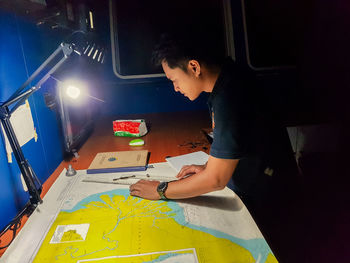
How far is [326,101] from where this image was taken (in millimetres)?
2438

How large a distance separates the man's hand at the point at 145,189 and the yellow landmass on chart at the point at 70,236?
27 cm

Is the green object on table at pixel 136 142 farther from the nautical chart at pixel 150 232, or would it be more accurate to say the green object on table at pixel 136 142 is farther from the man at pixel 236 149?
the nautical chart at pixel 150 232

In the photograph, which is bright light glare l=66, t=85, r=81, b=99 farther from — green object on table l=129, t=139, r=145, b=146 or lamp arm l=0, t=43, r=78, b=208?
green object on table l=129, t=139, r=145, b=146

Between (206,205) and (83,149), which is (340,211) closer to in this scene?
(206,205)

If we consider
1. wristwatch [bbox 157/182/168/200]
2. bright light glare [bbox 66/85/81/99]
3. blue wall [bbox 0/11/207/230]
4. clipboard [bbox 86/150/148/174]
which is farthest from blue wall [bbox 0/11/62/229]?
wristwatch [bbox 157/182/168/200]

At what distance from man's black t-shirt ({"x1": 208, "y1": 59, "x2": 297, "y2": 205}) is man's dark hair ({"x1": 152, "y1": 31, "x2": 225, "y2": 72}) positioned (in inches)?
2.6

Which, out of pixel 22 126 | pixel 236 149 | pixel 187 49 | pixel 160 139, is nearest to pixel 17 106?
pixel 22 126

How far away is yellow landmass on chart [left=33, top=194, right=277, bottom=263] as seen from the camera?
0.82m

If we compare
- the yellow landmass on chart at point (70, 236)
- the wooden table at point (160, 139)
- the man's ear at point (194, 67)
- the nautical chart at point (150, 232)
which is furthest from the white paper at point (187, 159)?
the yellow landmass on chart at point (70, 236)

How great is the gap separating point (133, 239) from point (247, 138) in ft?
1.74

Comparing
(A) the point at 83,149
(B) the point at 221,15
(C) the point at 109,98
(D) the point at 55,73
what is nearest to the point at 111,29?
(C) the point at 109,98

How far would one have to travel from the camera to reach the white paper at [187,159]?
4.66 feet

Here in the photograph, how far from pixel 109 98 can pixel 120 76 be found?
0.21 metres

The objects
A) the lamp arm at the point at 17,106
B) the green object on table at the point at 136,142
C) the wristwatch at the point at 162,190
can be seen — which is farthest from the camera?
the green object on table at the point at 136,142
